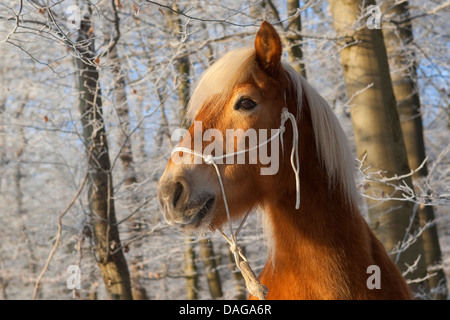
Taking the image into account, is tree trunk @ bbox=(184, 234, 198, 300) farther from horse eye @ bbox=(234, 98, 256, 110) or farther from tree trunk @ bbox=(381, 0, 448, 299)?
horse eye @ bbox=(234, 98, 256, 110)

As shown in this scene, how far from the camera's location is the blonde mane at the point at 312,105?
2.30m

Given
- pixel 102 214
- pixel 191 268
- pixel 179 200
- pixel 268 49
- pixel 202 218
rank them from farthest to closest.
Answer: pixel 191 268, pixel 102 214, pixel 268 49, pixel 202 218, pixel 179 200

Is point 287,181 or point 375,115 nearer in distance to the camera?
point 287,181

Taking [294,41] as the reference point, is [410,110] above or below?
below

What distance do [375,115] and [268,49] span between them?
7.13 ft

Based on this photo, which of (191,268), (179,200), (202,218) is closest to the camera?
(179,200)

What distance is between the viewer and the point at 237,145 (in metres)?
2.21

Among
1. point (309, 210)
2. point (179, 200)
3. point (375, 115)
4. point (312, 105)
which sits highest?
point (375, 115)

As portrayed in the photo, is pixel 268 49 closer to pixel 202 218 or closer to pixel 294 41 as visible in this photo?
pixel 202 218

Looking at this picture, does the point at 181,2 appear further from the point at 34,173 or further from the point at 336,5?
the point at 34,173

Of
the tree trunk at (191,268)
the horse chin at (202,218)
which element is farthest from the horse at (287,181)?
the tree trunk at (191,268)

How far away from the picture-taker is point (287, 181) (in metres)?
2.33

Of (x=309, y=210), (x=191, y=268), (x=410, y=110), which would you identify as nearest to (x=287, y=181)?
(x=309, y=210)

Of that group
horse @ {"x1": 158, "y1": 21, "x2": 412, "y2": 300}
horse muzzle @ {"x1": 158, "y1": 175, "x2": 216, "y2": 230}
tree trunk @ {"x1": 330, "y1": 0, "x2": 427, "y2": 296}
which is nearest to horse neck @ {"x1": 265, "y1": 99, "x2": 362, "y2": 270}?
horse @ {"x1": 158, "y1": 21, "x2": 412, "y2": 300}
